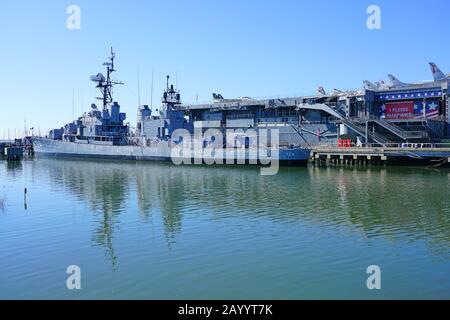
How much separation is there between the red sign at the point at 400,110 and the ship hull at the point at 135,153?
1460 centimetres

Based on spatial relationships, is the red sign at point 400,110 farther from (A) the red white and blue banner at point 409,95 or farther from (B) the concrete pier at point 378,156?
(B) the concrete pier at point 378,156

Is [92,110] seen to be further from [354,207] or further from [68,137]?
[354,207]

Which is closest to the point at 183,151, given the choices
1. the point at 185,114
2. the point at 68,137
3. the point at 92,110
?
the point at 185,114

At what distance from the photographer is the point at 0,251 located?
579 inches

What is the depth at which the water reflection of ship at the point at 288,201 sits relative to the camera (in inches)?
705

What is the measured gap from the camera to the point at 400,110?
5541 centimetres

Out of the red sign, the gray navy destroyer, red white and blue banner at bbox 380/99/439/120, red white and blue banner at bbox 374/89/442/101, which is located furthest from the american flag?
the gray navy destroyer

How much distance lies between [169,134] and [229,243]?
5119cm

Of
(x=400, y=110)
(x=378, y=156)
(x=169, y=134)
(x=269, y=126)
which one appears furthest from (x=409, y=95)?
(x=169, y=134)

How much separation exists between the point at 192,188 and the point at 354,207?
13.0 m

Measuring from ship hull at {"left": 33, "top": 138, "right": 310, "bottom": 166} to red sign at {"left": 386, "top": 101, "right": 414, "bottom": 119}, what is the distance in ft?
47.9
